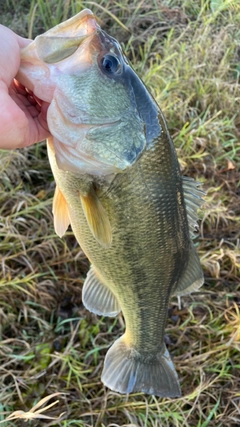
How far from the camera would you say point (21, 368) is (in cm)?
234

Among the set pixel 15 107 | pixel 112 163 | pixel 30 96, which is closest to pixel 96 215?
pixel 112 163

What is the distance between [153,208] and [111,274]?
37 centimetres

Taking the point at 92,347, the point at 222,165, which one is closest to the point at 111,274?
the point at 92,347

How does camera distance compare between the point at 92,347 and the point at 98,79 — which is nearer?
the point at 98,79

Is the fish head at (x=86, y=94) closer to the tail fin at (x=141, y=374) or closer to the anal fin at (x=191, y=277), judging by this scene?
the anal fin at (x=191, y=277)

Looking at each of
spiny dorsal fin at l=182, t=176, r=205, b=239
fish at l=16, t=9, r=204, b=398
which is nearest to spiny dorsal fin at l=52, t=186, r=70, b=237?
fish at l=16, t=9, r=204, b=398

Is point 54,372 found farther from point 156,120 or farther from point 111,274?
point 156,120

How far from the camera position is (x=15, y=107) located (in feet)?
4.31

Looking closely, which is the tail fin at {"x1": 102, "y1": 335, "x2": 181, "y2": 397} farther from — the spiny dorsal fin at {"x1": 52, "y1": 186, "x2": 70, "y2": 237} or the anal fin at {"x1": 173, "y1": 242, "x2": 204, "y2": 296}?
the spiny dorsal fin at {"x1": 52, "y1": 186, "x2": 70, "y2": 237}

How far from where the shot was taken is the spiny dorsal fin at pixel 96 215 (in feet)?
4.58

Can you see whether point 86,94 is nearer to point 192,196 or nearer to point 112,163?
point 112,163

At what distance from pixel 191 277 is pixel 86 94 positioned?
1.00 m

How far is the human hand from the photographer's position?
4.07 feet

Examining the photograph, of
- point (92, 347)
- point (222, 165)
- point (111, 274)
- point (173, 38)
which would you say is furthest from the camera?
point (173, 38)
